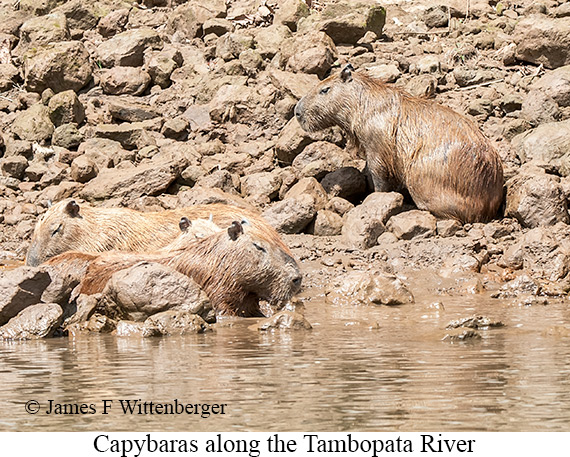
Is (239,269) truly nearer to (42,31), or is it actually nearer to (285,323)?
(285,323)

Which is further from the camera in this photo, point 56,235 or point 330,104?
point 330,104

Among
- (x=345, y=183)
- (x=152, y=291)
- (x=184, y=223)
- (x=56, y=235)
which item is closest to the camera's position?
(x=152, y=291)

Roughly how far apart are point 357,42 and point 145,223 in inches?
209

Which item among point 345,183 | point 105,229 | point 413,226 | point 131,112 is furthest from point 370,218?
point 131,112

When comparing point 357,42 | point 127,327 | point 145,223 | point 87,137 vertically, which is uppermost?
point 357,42

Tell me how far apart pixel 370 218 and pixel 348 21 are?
14.6 ft

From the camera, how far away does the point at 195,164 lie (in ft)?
42.4

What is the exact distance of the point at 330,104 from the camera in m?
12.2

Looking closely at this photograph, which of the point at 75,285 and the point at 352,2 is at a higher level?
the point at 352,2

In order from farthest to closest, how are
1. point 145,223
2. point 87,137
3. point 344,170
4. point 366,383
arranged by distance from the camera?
point 87,137 → point 344,170 → point 145,223 → point 366,383

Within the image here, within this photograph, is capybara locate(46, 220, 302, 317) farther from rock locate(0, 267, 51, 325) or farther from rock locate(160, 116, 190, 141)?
rock locate(160, 116, 190, 141)

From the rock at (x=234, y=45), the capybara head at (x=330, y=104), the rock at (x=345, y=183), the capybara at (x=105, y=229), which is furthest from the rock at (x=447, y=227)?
the rock at (x=234, y=45)

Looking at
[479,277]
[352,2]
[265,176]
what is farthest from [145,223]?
[352,2]

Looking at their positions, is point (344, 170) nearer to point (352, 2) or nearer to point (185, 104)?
point (185, 104)
